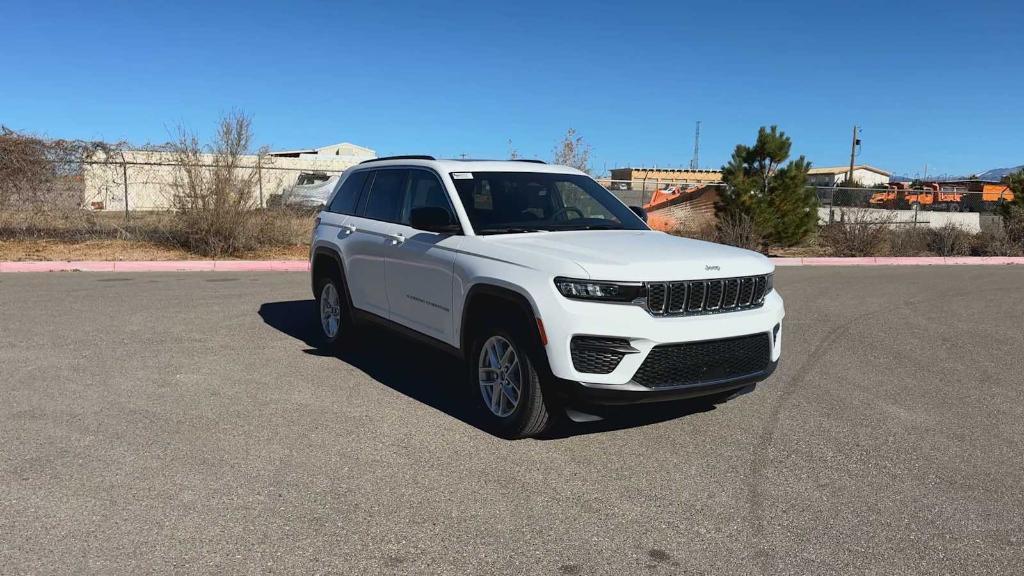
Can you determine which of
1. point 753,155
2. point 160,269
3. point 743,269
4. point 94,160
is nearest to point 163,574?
point 743,269

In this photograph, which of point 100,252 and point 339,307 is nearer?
point 339,307

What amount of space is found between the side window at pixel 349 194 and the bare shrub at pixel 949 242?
18.8 m

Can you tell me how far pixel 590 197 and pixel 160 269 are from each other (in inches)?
400

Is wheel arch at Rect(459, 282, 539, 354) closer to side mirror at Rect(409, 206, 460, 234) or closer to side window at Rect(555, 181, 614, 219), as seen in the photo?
side mirror at Rect(409, 206, 460, 234)

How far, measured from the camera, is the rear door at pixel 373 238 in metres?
6.76

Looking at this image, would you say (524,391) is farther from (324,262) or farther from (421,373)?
(324,262)

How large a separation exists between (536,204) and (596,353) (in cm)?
194

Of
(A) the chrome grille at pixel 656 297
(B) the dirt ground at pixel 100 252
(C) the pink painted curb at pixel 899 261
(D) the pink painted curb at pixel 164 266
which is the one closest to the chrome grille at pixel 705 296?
(A) the chrome grille at pixel 656 297

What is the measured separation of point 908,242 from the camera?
852 inches

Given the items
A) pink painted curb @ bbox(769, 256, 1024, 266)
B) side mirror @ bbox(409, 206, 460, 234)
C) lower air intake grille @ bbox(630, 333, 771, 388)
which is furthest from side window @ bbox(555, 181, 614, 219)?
pink painted curb @ bbox(769, 256, 1024, 266)

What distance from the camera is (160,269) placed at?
14258mm

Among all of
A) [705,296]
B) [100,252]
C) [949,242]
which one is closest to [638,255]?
[705,296]

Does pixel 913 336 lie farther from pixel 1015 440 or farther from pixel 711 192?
pixel 711 192

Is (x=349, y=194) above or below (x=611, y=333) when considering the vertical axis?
above
